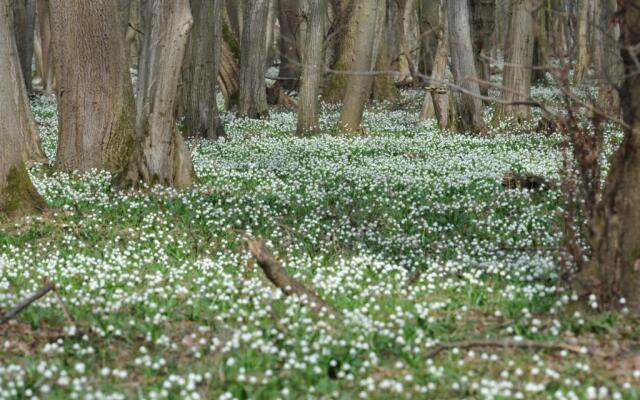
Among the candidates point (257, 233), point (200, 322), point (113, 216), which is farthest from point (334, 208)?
point (200, 322)

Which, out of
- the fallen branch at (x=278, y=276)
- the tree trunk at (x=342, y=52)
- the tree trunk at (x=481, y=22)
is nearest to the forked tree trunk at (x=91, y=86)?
the fallen branch at (x=278, y=276)

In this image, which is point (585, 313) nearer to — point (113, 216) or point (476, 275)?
point (476, 275)

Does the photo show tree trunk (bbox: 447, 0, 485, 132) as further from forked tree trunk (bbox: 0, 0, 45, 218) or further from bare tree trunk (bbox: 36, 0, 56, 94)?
bare tree trunk (bbox: 36, 0, 56, 94)

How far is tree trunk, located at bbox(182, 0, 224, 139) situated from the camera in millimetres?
18391

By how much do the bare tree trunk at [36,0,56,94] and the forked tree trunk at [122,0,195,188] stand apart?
18.5 metres

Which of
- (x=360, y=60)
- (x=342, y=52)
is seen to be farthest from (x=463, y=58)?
(x=342, y=52)

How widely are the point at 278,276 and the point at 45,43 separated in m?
28.0

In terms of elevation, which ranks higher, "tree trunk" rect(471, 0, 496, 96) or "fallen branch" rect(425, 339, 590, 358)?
"tree trunk" rect(471, 0, 496, 96)

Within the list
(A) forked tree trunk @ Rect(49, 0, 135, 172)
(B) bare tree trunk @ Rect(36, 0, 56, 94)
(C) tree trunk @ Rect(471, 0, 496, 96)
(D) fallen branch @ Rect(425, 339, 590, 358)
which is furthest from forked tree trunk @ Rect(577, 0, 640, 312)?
(B) bare tree trunk @ Rect(36, 0, 56, 94)

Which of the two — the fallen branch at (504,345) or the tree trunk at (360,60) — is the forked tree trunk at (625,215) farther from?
the tree trunk at (360,60)

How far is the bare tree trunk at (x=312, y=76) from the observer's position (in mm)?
19328

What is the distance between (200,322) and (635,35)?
3821 mm

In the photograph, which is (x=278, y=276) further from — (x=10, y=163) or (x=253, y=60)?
(x=253, y=60)

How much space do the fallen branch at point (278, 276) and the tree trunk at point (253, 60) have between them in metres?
17.2
